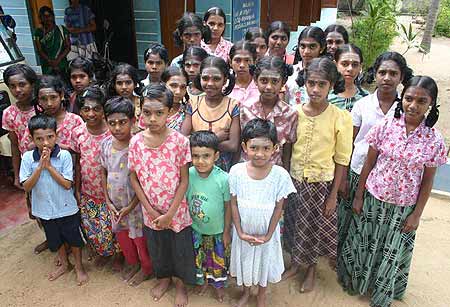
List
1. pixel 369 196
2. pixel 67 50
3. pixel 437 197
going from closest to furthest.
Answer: pixel 369 196 < pixel 437 197 < pixel 67 50

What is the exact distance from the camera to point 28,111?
293 centimetres

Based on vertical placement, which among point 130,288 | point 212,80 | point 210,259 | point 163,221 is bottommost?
point 130,288

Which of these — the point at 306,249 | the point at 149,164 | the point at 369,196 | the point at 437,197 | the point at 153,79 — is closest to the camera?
the point at 149,164

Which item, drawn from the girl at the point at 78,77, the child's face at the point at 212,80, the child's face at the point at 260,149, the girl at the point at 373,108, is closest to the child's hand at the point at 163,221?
the child's face at the point at 260,149

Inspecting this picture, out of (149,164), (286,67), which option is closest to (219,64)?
(286,67)

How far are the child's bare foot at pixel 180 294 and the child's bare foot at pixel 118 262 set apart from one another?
53cm

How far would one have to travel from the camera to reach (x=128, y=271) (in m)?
2.99

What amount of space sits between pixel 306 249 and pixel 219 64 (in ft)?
4.76

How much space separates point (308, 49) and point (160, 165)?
159 centimetres

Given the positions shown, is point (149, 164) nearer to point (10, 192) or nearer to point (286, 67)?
point (286, 67)

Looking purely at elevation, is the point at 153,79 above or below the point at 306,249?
above

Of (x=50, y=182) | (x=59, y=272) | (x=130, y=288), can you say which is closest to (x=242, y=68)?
(x=50, y=182)

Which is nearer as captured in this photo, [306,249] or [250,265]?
[250,265]

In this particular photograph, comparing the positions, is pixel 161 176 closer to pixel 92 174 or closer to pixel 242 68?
pixel 92 174
